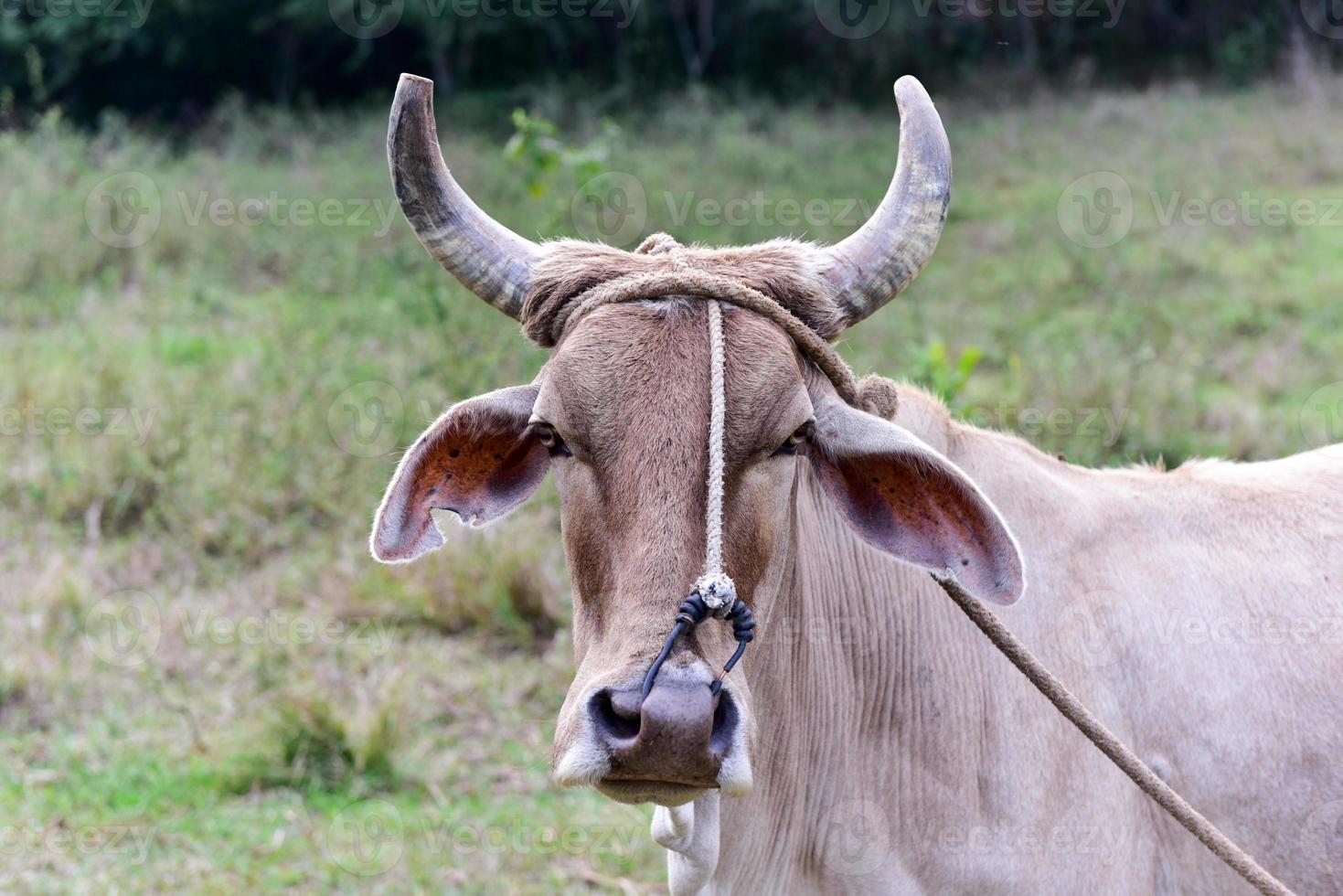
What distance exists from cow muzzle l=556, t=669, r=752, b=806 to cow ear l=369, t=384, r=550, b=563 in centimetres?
87


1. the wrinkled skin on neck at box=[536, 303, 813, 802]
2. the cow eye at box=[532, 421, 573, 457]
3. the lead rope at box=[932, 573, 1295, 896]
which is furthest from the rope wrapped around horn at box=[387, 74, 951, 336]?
the lead rope at box=[932, 573, 1295, 896]

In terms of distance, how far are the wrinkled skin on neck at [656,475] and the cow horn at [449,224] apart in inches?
13.7

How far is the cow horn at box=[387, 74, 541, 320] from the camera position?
10.6 feet

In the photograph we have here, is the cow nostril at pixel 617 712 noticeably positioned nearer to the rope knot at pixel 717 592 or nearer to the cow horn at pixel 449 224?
the rope knot at pixel 717 592

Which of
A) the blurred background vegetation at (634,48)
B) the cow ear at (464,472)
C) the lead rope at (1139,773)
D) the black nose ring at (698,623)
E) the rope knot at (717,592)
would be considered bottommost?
the lead rope at (1139,773)

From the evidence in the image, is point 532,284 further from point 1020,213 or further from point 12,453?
point 1020,213

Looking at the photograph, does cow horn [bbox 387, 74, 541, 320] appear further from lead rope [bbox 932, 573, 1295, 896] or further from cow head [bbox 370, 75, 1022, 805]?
lead rope [bbox 932, 573, 1295, 896]

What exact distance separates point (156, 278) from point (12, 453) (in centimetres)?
404

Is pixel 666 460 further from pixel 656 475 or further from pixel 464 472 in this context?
pixel 464 472

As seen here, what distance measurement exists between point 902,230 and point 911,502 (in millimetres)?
684

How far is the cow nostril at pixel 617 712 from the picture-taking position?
2564 mm

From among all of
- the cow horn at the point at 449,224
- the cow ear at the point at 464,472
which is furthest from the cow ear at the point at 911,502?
the cow horn at the point at 449,224

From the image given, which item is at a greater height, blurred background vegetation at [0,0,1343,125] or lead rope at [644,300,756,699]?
blurred background vegetation at [0,0,1343,125]

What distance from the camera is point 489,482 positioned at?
11.2 ft
